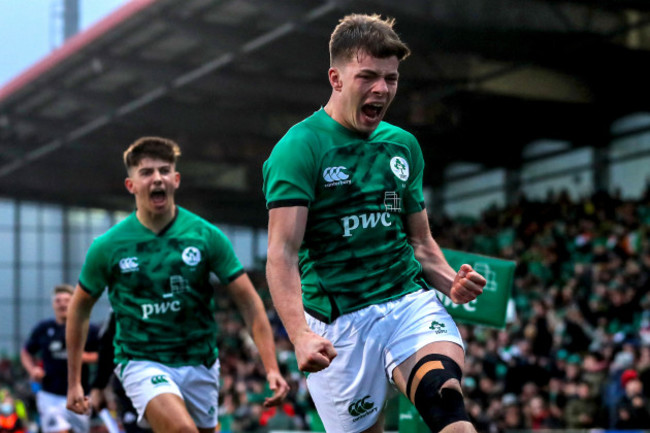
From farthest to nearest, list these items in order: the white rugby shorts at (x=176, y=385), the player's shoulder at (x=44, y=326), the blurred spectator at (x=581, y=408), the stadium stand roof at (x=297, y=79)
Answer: the stadium stand roof at (x=297, y=79), the blurred spectator at (x=581, y=408), the player's shoulder at (x=44, y=326), the white rugby shorts at (x=176, y=385)

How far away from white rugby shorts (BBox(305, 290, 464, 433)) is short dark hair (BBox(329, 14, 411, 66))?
3.47 feet

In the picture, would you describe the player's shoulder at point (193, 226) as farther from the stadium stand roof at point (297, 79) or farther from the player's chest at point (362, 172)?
the stadium stand roof at point (297, 79)

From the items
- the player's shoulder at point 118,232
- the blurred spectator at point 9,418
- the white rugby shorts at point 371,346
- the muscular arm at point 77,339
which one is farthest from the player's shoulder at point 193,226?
the blurred spectator at point 9,418

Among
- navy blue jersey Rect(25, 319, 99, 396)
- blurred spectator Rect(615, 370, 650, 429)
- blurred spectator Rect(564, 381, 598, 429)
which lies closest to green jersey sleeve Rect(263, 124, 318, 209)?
navy blue jersey Rect(25, 319, 99, 396)

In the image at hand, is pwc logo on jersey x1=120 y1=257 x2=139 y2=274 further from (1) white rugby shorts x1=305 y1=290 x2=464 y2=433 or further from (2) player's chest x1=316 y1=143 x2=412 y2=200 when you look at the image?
(2) player's chest x1=316 y1=143 x2=412 y2=200

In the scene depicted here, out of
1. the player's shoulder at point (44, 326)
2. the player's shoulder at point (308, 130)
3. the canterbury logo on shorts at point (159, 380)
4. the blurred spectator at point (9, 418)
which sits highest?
the player's shoulder at point (308, 130)

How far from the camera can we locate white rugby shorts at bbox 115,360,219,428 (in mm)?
6133

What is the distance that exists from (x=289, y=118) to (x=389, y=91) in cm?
2387

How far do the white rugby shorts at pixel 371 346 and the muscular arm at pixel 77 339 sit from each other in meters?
2.55

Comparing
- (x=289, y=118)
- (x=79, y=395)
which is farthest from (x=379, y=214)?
(x=289, y=118)

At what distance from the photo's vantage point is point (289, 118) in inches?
1106

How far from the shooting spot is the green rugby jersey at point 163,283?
20.8ft

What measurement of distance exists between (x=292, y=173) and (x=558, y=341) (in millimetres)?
14255

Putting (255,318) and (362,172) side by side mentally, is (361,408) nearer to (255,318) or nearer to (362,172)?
(362,172)
